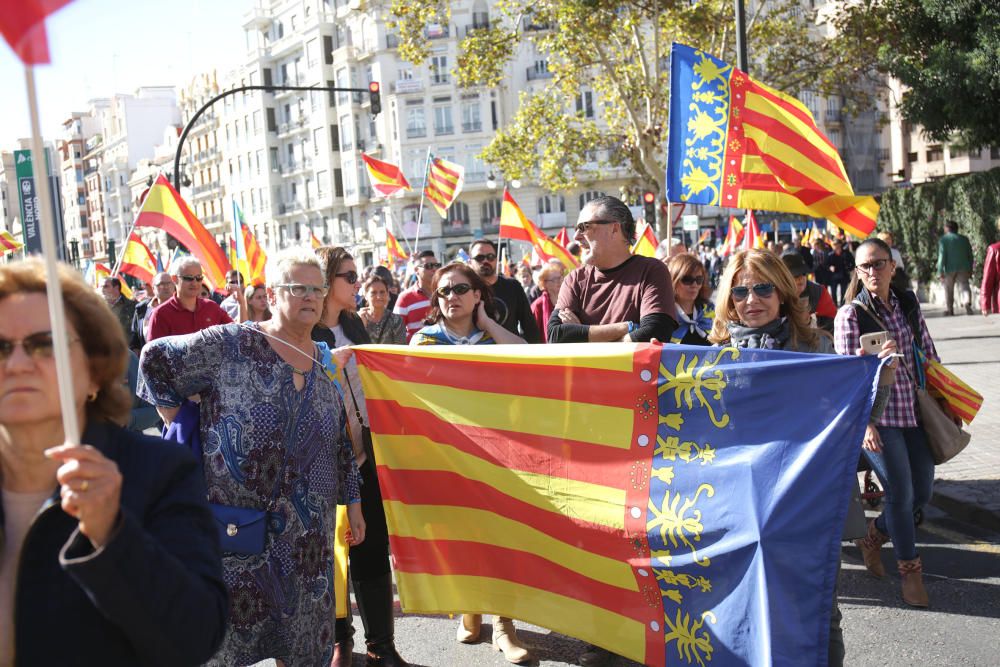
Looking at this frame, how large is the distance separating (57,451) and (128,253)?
39.8 ft

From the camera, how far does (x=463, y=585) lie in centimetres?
467

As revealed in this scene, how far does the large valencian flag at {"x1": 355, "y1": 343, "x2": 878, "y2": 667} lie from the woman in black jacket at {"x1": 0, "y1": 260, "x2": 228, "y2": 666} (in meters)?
2.26

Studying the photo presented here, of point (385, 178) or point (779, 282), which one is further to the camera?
point (385, 178)

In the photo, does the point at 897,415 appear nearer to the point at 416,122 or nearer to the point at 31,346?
the point at 31,346

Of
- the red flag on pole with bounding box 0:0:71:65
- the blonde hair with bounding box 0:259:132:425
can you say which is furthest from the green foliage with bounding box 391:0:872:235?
the red flag on pole with bounding box 0:0:71:65

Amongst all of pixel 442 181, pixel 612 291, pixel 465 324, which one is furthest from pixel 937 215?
pixel 465 324

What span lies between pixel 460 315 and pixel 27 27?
3.62 meters

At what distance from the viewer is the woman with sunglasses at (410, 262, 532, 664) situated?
5152 mm

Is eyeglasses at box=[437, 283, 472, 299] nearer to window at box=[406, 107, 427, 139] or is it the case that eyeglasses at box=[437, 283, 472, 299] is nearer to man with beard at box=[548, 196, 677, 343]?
man with beard at box=[548, 196, 677, 343]

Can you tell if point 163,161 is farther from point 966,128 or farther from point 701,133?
point 701,133

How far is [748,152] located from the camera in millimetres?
7203

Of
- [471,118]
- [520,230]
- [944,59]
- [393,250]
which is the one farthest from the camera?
[471,118]

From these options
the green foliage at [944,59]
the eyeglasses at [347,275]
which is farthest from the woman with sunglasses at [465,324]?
the green foliage at [944,59]

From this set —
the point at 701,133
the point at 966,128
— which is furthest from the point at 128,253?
the point at 966,128
